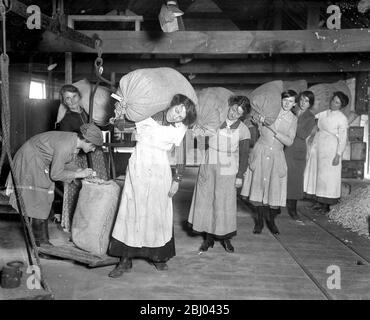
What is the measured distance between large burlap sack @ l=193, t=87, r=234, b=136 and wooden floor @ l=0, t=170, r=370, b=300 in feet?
4.36

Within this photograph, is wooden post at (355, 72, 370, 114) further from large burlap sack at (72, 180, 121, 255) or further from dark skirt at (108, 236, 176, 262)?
dark skirt at (108, 236, 176, 262)

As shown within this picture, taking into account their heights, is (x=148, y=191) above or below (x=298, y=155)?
below

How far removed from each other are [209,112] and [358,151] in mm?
8364

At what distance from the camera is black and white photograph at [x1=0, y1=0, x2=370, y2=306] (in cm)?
352

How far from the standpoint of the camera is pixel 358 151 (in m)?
11.5

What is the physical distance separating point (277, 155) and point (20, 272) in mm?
3273

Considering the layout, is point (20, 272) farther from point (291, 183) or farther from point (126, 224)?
point (291, 183)

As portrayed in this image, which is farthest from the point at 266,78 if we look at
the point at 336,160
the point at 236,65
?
the point at 336,160

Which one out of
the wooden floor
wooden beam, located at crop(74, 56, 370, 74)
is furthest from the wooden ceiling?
the wooden floor

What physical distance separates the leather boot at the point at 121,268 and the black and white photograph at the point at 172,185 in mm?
12

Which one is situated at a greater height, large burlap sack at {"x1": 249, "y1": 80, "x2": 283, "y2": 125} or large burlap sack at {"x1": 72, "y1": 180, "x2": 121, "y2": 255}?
large burlap sack at {"x1": 249, "y1": 80, "x2": 283, "y2": 125}

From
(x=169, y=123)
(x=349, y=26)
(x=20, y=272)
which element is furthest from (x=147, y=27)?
(x=20, y=272)
